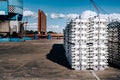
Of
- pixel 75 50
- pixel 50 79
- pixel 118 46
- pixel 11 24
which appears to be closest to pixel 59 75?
pixel 50 79

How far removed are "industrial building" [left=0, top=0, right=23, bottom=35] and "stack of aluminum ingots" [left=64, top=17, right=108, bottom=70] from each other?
32.2 metres

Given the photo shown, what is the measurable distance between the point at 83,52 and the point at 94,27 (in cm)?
124

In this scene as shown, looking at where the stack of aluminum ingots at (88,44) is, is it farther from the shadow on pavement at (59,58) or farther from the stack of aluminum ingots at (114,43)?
the shadow on pavement at (59,58)

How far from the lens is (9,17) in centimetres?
4431

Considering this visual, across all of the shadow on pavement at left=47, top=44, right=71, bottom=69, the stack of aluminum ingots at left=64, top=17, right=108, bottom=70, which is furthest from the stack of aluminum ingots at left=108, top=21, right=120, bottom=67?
the shadow on pavement at left=47, top=44, right=71, bottom=69

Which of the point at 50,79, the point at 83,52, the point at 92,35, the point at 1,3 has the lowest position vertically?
the point at 50,79

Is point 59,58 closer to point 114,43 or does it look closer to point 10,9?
point 114,43

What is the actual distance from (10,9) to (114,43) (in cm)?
3222

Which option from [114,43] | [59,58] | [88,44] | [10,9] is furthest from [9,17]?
[88,44]

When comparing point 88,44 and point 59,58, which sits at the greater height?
point 88,44

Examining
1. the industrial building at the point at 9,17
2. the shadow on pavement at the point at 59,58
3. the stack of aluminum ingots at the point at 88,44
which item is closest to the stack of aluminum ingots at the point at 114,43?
the stack of aluminum ingots at the point at 88,44

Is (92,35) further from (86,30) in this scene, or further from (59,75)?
(59,75)

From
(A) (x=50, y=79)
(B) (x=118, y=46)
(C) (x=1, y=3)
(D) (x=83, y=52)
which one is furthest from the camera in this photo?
(C) (x=1, y=3)

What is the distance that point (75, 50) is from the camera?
37.5 ft
